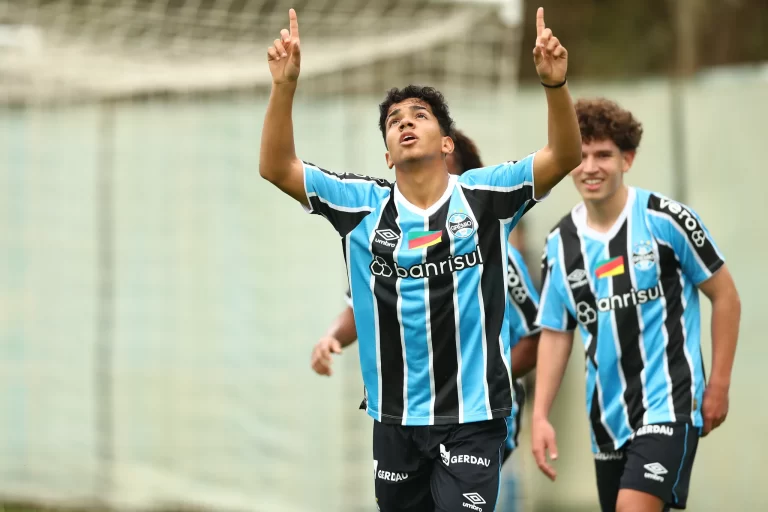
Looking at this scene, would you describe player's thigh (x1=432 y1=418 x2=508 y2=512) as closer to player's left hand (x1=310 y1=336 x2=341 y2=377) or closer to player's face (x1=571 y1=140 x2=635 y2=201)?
player's left hand (x1=310 y1=336 x2=341 y2=377)

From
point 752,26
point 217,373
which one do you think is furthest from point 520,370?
point 752,26

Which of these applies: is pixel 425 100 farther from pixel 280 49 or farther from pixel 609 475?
pixel 609 475

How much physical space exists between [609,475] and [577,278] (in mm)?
785

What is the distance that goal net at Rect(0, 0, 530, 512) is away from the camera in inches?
264

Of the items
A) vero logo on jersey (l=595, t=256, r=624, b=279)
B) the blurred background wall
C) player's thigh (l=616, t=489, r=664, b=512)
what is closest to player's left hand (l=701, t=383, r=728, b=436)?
player's thigh (l=616, t=489, r=664, b=512)

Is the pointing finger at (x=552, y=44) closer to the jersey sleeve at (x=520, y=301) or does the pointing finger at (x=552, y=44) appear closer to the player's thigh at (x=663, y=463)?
the jersey sleeve at (x=520, y=301)

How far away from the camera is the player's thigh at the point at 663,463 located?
153 inches

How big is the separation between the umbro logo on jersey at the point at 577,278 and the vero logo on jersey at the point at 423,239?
36.9 inches

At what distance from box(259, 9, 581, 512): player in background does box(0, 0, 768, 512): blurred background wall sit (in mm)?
2642

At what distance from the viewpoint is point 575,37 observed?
1150cm

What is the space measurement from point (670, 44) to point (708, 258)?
7.35 metres

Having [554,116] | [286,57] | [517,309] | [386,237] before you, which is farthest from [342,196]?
[517,309]

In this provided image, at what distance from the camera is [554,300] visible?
14.1ft

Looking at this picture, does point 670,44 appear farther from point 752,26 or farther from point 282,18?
point 282,18
